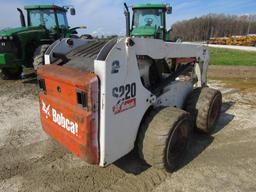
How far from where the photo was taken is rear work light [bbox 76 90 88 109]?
2.47 metres

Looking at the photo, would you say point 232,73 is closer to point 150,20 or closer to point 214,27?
point 150,20

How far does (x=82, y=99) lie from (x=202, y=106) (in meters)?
2.15

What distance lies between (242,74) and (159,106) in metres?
7.88

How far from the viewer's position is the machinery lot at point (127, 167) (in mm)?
2896

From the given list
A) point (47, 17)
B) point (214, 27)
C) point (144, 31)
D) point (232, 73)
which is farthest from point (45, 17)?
point (214, 27)

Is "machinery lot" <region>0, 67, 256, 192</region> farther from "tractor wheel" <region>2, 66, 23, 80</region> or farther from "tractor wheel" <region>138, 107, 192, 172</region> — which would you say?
"tractor wheel" <region>2, 66, 23, 80</region>

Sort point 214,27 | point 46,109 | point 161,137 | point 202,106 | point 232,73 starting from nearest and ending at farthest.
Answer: point 161,137 < point 46,109 < point 202,106 < point 232,73 < point 214,27

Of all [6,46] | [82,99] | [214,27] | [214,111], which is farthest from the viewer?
[214,27]

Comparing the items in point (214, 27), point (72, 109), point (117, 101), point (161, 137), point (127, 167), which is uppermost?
point (214, 27)

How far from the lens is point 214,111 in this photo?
4250 millimetres

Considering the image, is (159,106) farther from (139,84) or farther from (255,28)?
(255,28)

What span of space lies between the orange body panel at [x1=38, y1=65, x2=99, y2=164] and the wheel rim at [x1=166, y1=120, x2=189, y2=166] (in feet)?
3.08

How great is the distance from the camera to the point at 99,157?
8.59 ft

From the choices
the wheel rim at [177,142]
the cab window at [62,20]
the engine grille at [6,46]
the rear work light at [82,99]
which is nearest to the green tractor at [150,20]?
the cab window at [62,20]
